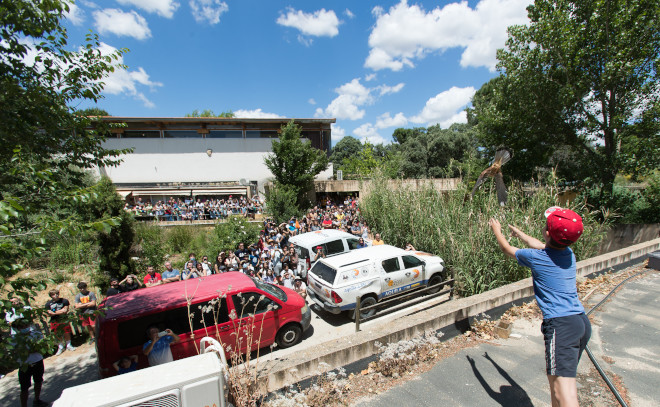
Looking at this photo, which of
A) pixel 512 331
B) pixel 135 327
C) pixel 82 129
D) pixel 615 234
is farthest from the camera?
pixel 615 234

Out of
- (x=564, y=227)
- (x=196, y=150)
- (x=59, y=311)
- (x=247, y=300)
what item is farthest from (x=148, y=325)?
(x=196, y=150)

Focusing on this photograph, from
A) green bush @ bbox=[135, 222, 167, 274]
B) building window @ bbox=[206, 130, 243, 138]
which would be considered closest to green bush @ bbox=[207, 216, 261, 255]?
green bush @ bbox=[135, 222, 167, 274]

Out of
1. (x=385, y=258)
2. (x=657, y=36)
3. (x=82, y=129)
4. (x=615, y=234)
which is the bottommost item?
(x=615, y=234)

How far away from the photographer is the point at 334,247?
1001cm

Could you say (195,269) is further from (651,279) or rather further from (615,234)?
(615,234)

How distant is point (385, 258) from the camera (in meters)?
7.71

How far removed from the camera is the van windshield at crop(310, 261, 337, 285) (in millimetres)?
7327

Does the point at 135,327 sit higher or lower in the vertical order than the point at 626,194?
lower

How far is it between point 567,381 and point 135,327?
5919 mm

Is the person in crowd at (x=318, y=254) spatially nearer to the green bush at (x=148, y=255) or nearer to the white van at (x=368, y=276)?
the white van at (x=368, y=276)

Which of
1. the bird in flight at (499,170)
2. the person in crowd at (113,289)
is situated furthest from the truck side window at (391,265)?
the person in crowd at (113,289)

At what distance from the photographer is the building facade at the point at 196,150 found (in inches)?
1112

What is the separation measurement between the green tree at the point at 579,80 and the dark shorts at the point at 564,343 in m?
14.4

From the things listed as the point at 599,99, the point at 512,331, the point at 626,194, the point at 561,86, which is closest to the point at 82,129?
the point at 512,331
